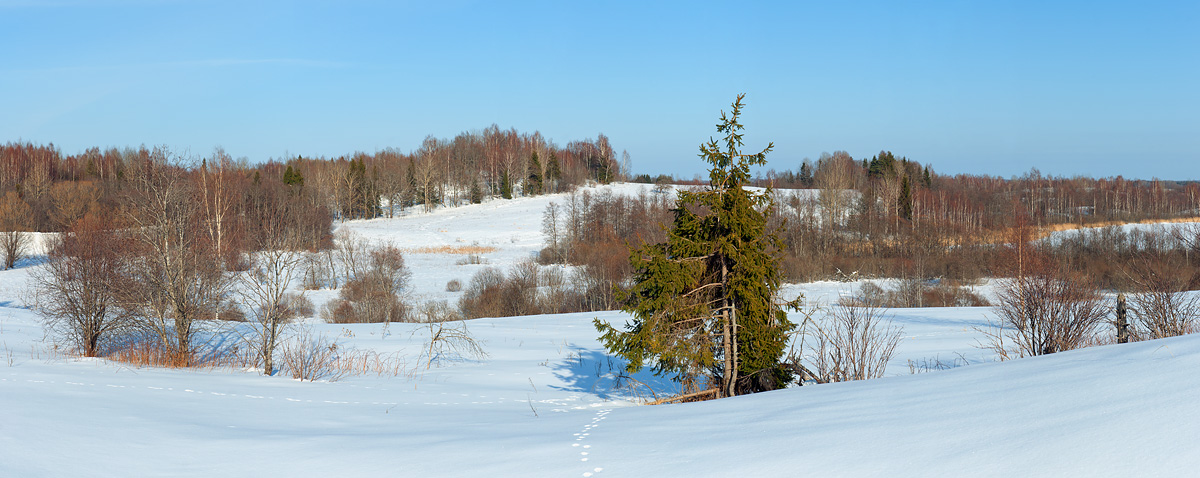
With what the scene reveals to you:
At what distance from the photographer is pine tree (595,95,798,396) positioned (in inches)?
371

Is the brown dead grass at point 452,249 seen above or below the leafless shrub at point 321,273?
above

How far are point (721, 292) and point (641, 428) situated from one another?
4.42 meters

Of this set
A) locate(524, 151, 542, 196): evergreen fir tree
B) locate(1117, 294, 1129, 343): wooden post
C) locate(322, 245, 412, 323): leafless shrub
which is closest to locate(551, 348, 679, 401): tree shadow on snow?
locate(1117, 294, 1129, 343): wooden post

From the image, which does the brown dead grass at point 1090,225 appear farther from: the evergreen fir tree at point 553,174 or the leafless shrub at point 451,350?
the leafless shrub at point 451,350

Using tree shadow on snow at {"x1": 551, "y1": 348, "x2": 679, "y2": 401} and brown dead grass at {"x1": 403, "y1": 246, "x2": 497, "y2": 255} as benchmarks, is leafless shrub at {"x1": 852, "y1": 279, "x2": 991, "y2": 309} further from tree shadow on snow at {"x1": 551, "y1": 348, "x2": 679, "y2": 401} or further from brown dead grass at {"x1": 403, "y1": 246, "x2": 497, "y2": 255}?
brown dead grass at {"x1": 403, "y1": 246, "x2": 497, "y2": 255}

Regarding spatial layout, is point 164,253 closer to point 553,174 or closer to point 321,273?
point 321,273

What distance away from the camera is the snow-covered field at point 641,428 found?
12.6 feet

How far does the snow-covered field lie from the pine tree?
1.56 meters

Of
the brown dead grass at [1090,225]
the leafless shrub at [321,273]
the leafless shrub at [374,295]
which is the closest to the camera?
the leafless shrub at [374,295]

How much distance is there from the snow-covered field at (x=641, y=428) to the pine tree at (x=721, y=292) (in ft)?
5.12

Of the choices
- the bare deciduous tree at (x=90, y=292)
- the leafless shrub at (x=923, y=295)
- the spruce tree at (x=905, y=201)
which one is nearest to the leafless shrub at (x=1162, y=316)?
the bare deciduous tree at (x=90, y=292)

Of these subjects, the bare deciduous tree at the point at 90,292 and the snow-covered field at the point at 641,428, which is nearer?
the snow-covered field at the point at 641,428

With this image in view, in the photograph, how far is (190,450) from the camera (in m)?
5.55

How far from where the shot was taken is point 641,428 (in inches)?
232
